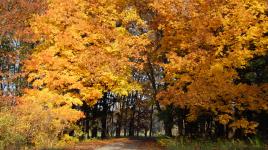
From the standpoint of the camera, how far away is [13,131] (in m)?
16.1

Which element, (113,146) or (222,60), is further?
(113,146)

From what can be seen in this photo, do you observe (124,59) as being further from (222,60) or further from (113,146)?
(222,60)

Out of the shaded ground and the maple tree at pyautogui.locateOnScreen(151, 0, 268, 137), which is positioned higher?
the maple tree at pyautogui.locateOnScreen(151, 0, 268, 137)

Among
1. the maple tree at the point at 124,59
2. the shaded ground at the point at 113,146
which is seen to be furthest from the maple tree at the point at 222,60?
the shaded ground at the point at 113,146

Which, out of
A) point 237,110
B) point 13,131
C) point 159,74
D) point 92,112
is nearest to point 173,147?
point 237,110

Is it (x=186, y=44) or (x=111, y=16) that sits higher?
(x=111, y=16)

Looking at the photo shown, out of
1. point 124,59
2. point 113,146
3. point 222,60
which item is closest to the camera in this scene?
point 222,60

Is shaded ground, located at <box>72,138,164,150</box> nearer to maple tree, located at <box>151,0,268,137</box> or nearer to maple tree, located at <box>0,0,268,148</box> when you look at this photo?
maple tree, located at <box>0,0,268,148</box>

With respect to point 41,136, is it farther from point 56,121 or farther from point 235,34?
point 235,34

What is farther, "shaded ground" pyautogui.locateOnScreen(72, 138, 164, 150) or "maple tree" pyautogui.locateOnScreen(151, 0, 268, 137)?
"shaded ground" pyautogui.locateOnScreen(72, 138, 164, 150)

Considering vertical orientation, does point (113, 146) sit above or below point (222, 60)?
below

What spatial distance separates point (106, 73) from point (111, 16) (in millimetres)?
5061

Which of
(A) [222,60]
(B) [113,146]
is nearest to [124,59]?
(B) [113,146]

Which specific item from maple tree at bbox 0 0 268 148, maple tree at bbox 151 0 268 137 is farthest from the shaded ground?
maple tree at bbox 151 0 268 137
